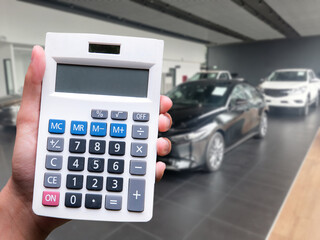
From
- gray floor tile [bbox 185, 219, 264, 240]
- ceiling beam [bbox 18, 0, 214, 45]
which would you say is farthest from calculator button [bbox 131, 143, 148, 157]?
gray floor tile [bbox 185, 219, 264, 240]

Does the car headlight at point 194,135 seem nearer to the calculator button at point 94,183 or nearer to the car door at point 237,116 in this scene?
the car door at point 237,116

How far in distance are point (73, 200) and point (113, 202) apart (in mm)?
102

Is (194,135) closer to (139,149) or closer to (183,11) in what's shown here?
(183,11)

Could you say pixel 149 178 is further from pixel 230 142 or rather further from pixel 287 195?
pixel 230 142

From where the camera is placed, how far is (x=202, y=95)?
8.52ft

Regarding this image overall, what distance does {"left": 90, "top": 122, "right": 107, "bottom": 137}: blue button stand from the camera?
2.02 ft

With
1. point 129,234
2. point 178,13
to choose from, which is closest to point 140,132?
point 129,234

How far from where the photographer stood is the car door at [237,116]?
97.1 inches

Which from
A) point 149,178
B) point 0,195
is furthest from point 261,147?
point 0,195

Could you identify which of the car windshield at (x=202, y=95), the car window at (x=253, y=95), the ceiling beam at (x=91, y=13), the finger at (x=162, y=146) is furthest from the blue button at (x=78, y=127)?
the car window at (x=253, y=95)

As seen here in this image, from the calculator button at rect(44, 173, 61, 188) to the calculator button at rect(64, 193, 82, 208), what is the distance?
4 centimetres

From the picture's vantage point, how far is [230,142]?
2527 mm

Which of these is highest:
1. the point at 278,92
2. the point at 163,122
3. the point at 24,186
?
the point at 278,92

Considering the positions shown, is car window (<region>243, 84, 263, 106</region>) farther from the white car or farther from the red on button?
the red on button
